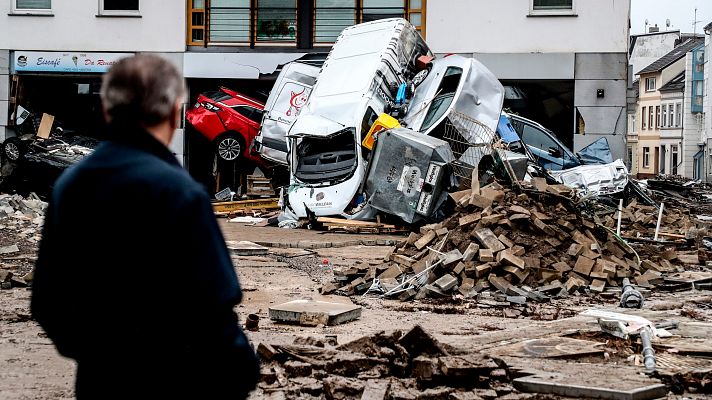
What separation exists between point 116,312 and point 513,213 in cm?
1104

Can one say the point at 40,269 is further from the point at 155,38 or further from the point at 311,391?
the point at 155,38

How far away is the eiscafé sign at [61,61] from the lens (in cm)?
3122

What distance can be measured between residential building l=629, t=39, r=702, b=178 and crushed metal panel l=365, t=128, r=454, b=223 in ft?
229

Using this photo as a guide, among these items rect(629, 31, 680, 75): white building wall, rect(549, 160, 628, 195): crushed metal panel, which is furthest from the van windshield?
rect(629, 31, 680, 75): white building wall

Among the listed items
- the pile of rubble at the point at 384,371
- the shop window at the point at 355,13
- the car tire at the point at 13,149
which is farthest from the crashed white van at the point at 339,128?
the pile of rubble at the point at 384,371

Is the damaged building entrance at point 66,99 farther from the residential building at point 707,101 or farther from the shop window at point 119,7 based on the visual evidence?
the residential building at point 707,101

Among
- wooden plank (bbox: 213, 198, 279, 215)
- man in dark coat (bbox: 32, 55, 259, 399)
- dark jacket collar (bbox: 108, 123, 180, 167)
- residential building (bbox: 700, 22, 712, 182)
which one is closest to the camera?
man in dark coat (bbox: 32, 55, 259, 399)

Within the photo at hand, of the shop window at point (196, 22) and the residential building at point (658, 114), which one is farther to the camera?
the residential building at point (658, 114)

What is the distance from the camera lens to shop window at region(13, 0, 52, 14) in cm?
3185

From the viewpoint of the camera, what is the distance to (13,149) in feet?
89.9

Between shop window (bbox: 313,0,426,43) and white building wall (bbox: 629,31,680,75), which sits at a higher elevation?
white building wall (bbox: 629,31,680,75)

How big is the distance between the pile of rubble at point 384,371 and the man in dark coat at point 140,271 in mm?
3623

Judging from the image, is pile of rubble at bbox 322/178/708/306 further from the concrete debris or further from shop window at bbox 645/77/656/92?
shop window at bbox 645/77/656/92

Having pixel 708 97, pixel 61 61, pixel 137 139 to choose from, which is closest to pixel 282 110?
pixel 61 61
